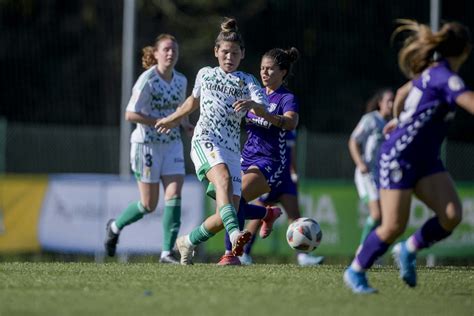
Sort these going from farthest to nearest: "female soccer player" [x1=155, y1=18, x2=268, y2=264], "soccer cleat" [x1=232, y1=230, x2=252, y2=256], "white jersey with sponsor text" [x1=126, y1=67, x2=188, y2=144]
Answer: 1. "white jersey with sponsor text" [x1=126, y1=67, x2=188, y2=144]
2. "female soccer player" [x1=155, y1=18, x2=268, y2=264]
3. "soccer cleat" [x1=232, y1=230, x2=252, y2=256]

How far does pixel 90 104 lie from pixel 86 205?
268 inches

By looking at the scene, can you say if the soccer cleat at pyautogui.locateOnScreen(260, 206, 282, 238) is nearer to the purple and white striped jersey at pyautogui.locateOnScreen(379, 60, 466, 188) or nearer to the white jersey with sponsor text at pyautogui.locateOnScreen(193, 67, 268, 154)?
the white jersey with sponsor text at pyautogui.locateOnScreen(193, 67, 268, 154)

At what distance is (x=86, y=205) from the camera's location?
1647 cm

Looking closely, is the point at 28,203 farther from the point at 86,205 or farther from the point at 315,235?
the point at 315,235

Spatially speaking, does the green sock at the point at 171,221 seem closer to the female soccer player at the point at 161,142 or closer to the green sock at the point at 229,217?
the female soccer player at the point at 161,142

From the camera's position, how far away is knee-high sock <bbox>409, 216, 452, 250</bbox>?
7.96m

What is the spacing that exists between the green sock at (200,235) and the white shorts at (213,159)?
18.4 inches

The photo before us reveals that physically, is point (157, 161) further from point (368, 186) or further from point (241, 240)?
point (368, 186)

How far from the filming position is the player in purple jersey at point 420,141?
755 cm

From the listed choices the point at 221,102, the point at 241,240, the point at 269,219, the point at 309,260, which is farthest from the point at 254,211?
the point at 309,260

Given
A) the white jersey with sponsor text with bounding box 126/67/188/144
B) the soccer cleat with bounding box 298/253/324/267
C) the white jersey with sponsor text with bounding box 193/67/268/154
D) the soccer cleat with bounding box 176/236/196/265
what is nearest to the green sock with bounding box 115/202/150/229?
the white jersey with sponsor text with bounding box 126/67/188/144

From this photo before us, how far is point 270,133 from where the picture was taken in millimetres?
10258

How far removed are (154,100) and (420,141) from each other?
164 inches

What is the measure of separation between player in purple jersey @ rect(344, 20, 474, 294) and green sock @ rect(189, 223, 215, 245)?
239cm
